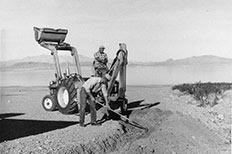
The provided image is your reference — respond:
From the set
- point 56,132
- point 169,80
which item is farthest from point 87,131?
point 169,80

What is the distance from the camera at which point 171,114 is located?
29.3 feet

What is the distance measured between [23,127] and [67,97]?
75.2 inches

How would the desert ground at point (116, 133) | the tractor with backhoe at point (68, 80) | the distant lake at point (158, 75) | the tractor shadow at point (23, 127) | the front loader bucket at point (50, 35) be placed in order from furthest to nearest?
the distant lake at point (158, 75)
the front loader bucket at point (50, 35)
the tractor with backhoe at point (68, 80)
the tractor shadow at point (23, 127)
the desert ground at point (116, 133)

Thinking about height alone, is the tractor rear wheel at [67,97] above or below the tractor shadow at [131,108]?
above

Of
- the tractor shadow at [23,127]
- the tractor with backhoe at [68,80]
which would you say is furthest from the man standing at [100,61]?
the tractor shadow at [23,127]

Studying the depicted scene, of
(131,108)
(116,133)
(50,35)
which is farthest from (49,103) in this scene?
(116,133)

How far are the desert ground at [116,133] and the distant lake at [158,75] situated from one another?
22.2 ft

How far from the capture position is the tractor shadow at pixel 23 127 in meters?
6.71

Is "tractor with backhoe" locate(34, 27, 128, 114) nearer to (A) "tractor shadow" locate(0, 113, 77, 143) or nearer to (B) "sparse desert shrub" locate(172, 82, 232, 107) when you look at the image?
(A) "tractor shadow" locate(0, 113, 77, 143)

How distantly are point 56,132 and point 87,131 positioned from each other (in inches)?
21.5

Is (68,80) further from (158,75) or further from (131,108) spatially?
(158,75)

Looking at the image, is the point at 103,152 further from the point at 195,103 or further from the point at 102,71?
the point at 195,103

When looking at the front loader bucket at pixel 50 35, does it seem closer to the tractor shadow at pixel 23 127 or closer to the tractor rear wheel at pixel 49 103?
the tractor rear wheel at pixel 49 103

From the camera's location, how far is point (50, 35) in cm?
920
